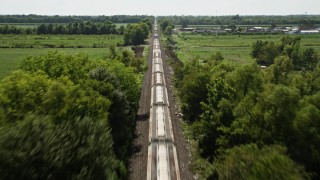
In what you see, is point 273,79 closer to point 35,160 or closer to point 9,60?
point 35,160

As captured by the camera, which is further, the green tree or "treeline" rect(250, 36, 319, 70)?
"treeline" rect(250, 36, 319, 70)

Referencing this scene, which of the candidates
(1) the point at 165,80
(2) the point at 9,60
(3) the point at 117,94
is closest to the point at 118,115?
(3) the point at 117,94

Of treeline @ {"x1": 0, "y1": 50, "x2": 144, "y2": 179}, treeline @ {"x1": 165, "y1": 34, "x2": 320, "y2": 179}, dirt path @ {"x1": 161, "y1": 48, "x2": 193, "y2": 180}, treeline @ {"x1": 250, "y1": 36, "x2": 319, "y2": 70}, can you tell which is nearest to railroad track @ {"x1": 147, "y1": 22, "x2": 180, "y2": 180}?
dirt path @ {"x1": 161, "y1": 48, "x2": 193, "y2": 180}

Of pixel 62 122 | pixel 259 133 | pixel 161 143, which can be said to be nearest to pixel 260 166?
pixel 259 133

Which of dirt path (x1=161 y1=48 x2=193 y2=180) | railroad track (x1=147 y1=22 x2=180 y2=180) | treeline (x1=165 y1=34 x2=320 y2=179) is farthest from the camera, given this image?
dirt path (x1=161 y1=48 x2=193 y2=180)

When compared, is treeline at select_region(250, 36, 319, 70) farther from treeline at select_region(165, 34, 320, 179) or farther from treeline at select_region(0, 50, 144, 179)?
treeline at select_region(0, 50, 144, 179)

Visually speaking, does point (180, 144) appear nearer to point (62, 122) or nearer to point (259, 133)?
point (259, 133)

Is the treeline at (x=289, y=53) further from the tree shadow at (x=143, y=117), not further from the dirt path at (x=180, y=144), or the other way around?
the tree shadow at (x=143, y=117)
